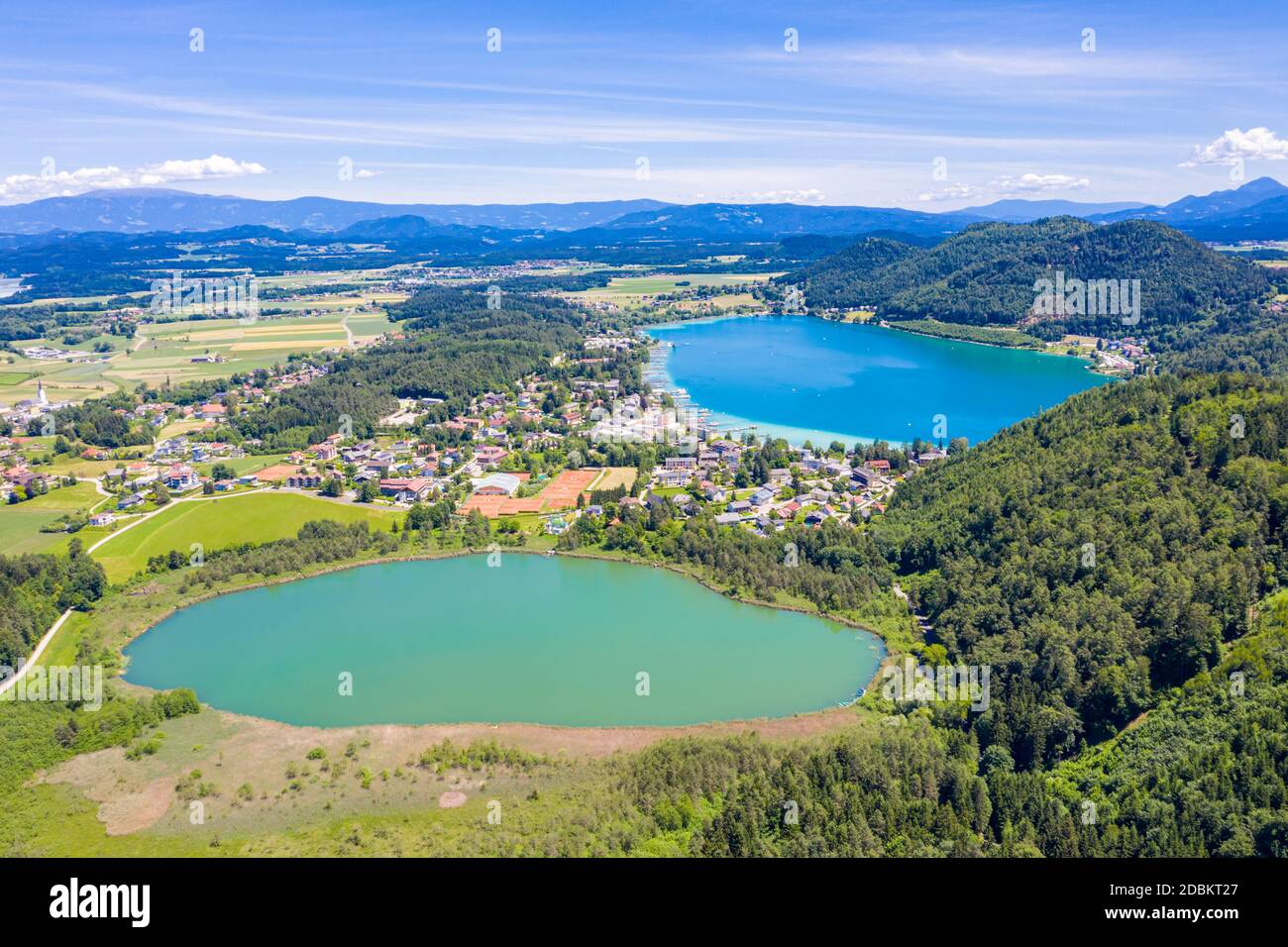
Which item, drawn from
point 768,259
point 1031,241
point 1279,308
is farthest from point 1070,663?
point 768,259

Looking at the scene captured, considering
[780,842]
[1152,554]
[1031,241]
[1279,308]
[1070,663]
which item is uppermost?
[1031,241]

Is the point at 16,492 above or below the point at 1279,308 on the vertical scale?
below

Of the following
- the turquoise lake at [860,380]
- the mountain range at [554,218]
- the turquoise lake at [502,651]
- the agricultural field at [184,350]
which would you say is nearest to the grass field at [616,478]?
the turquoise lake at [502,651]

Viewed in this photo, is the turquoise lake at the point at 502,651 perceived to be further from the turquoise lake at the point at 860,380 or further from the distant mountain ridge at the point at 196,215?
the distant mountain ridge at the point at 196,215

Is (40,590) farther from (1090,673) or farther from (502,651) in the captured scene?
(1090,673)

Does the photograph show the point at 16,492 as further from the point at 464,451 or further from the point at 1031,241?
the point at 1031,241

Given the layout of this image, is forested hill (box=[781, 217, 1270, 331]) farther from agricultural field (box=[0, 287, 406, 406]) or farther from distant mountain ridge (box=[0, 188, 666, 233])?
distant mountain ridge (box=[0, 188, 666, 233])
